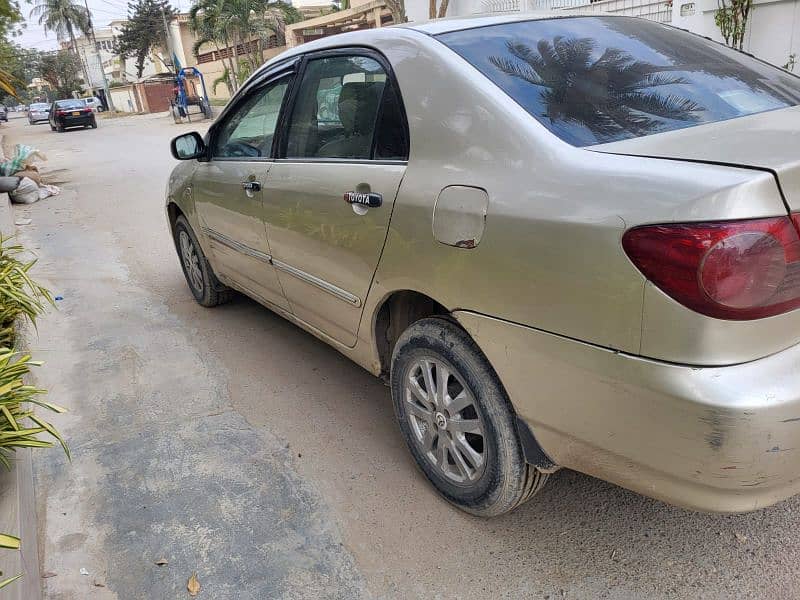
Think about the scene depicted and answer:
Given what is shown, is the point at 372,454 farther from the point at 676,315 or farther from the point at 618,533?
the point at 676,315

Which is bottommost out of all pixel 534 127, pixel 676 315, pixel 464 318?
pixel 464 318

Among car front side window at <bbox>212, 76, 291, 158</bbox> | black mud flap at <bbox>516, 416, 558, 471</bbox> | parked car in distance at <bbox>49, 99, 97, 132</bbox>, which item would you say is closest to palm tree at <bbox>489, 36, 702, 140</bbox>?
black mud flap at <bbox>516, 416, 558, 471</bbox>

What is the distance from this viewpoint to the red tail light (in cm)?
151

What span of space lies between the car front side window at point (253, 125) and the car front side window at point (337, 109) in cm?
23

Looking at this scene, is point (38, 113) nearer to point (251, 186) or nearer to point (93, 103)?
point (93, 103)

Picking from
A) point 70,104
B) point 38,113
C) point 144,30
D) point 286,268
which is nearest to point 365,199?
point 286,268

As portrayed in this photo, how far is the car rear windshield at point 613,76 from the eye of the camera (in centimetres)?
201

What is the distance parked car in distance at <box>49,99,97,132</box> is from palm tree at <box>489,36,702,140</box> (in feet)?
114

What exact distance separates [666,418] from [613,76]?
122 cm

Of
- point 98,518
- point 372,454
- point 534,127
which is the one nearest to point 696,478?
point 534,127

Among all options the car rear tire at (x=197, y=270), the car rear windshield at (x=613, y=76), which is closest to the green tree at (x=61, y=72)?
the car rear tire at (x=197, y=270)

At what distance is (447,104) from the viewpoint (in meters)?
2.23

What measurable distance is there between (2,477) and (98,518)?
42 centimetres

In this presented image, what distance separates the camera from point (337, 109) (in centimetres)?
293
